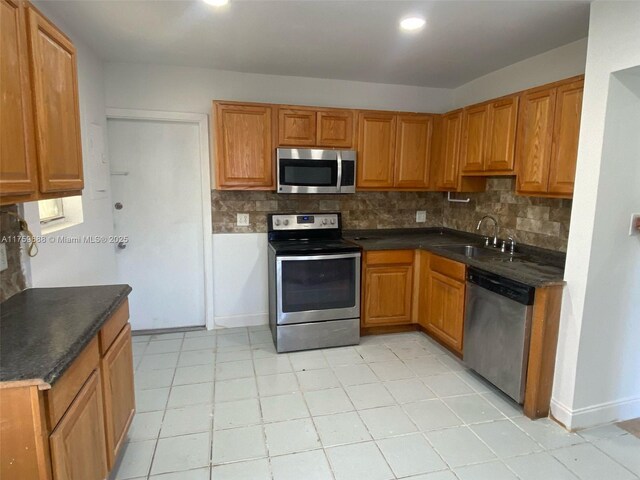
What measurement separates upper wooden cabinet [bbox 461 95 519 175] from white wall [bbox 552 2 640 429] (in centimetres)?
68

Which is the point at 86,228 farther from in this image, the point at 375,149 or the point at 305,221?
the point at 375,149

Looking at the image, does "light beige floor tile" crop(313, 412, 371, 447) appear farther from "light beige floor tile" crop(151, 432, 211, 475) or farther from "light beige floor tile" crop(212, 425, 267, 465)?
"light beige floor tile" crop(151, 432, 211, 475)

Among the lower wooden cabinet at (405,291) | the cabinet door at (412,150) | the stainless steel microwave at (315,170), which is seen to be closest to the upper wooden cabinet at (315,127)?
the stainless steel microwave at (315,170)

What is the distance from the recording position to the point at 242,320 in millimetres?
3729

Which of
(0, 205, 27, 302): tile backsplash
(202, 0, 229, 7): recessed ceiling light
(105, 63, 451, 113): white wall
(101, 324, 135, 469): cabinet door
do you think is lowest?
(101, 324, 135, 469): cabinet door

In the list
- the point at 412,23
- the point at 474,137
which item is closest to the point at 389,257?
the point at 474,137

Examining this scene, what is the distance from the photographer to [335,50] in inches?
111

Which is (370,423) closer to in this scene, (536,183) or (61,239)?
(536,183)

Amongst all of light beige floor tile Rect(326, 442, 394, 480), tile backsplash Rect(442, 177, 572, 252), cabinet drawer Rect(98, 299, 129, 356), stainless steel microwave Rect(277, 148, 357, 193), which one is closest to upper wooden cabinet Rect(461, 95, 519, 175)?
tile backsplash Rect(442, 177, 572, 252)

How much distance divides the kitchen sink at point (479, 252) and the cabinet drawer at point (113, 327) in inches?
93.0

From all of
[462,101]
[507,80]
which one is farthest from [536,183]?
[462,101]

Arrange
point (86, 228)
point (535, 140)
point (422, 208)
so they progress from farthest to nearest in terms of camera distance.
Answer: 1. point (422, 208)
2. point (86, 228)
3. point (535, 140)

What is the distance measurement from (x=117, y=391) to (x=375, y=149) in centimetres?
277

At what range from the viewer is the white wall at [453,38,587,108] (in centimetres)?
260
